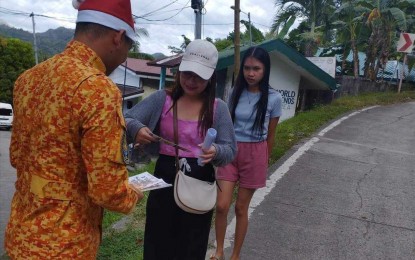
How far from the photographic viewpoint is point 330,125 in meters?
10.2

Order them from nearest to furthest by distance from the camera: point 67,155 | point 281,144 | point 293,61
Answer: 1. point 67,155
2. point 281,144
3. point 293,61

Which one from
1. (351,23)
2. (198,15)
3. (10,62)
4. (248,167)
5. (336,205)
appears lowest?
(10,62)

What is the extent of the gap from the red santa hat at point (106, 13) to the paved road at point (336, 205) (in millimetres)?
2613

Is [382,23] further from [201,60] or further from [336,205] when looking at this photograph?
[201,60]

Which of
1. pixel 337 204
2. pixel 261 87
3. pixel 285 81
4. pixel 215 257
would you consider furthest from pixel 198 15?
pixel 215 257

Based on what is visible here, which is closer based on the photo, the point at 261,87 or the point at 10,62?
the point at 261,87

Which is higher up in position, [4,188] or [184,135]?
[184,135]

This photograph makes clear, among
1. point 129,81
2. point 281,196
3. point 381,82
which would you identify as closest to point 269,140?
point 281,196

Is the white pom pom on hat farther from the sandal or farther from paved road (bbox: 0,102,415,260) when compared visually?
paved road (bbox: 0,102,415,260)

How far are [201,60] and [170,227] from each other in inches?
40.2

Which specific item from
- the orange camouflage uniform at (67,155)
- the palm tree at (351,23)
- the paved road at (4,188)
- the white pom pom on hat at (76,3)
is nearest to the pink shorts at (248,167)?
the orange camouflage uniform at (67,155)

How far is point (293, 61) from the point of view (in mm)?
12164

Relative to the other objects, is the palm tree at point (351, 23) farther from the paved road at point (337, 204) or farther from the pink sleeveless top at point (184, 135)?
the pink sleeveless top at point (184, 135)

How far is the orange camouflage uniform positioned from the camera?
1.54 meters
